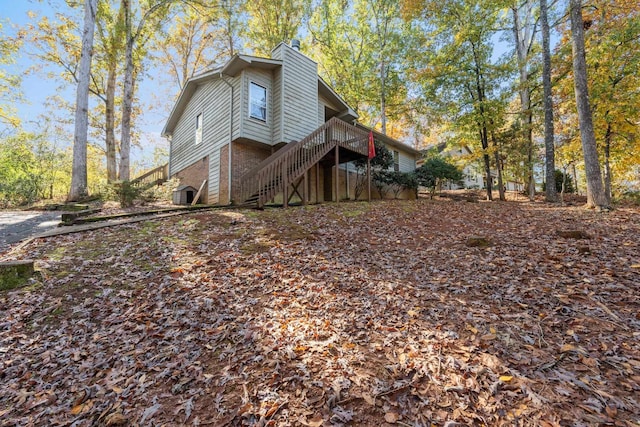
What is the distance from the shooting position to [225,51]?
2236 centimetres

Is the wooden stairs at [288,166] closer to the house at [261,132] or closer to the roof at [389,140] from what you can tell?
the house at [261,132]

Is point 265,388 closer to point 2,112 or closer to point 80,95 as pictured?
point 80,95

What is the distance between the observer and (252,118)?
11.5m

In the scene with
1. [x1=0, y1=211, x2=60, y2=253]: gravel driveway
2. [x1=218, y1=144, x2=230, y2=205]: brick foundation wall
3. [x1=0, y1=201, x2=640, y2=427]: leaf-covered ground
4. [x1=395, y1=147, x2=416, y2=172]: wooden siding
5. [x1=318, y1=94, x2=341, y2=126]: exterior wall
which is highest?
[x1=318, y1=94, x2=341, y2=126]: exterior wall

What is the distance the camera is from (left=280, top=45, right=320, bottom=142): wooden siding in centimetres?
1222

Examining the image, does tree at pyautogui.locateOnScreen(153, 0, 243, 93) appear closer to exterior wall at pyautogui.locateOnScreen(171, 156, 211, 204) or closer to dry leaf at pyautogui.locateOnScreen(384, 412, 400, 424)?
exterior wall at pyautogui.locateOnScreen(171, 156, 211, 204)

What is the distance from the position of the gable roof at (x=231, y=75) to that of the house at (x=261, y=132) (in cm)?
4

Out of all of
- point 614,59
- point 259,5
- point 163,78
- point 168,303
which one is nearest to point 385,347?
point 168,303

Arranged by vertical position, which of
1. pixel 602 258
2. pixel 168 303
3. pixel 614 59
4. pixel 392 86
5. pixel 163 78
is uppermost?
pixel 163 78

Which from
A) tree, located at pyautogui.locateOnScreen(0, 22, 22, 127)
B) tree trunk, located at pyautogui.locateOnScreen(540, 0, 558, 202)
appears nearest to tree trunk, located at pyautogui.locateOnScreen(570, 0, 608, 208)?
tree trunk, located at pyautogui.locateOnScreen(540, 0, 558, 202)

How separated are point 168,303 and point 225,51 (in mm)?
23936

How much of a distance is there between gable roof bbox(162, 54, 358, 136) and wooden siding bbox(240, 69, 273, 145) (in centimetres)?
30

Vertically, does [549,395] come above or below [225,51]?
below

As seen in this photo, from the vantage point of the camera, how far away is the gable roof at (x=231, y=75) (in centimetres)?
1118
